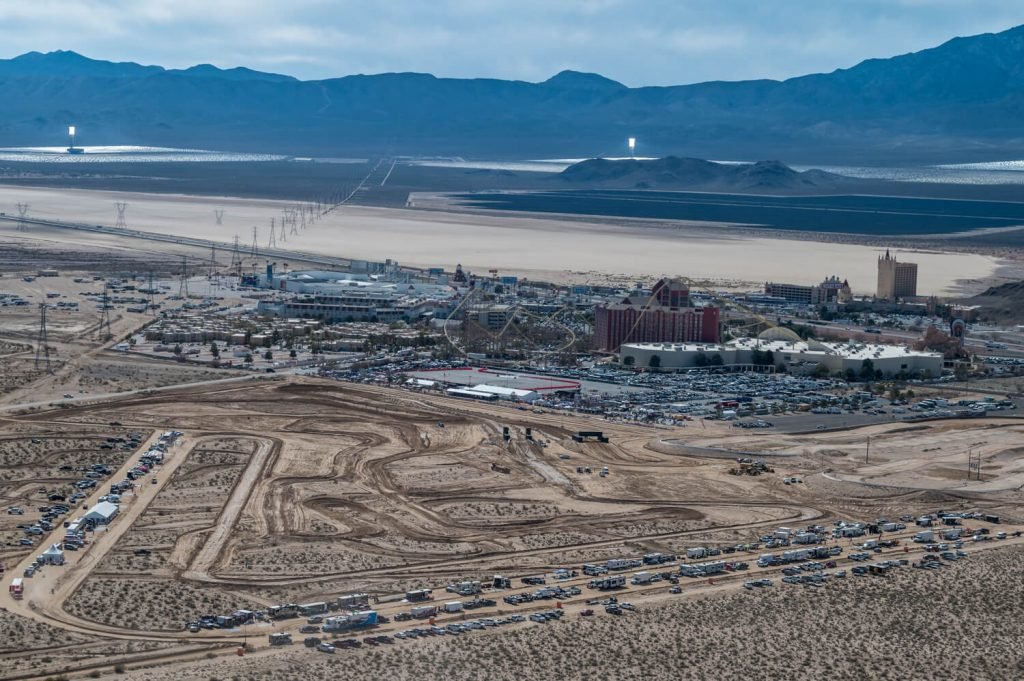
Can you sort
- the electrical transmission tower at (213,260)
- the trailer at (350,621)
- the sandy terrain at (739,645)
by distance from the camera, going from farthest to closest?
1. the electrical transmission tower at (213,260)
2. the trailer at (350,621)
3. the sandy terrain at (739,645)

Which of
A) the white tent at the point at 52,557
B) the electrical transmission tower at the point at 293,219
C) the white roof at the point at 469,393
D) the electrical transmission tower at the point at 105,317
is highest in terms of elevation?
the electrical transmission tower at the point at 293,219

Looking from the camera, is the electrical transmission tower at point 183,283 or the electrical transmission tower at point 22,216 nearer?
the electrical transmission tower at point 183,283

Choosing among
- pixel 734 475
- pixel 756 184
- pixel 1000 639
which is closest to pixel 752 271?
pixel 734 475

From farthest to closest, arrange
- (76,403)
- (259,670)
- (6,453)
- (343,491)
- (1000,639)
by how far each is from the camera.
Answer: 1. (76,403)
2. (6,453)
3. (343,491)
4. (1000,639)
5. (259,670)

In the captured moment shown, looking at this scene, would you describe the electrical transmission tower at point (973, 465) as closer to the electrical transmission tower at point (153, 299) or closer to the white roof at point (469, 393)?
the white roof at point (469, 393)

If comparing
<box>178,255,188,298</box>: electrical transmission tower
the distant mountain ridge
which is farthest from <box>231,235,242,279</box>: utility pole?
the distant mountain ridge

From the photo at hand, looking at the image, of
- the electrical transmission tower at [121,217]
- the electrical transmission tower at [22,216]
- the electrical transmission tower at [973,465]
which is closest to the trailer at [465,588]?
the electrical transmission tower at [973,465]

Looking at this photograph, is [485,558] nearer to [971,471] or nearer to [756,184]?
[971,471]
